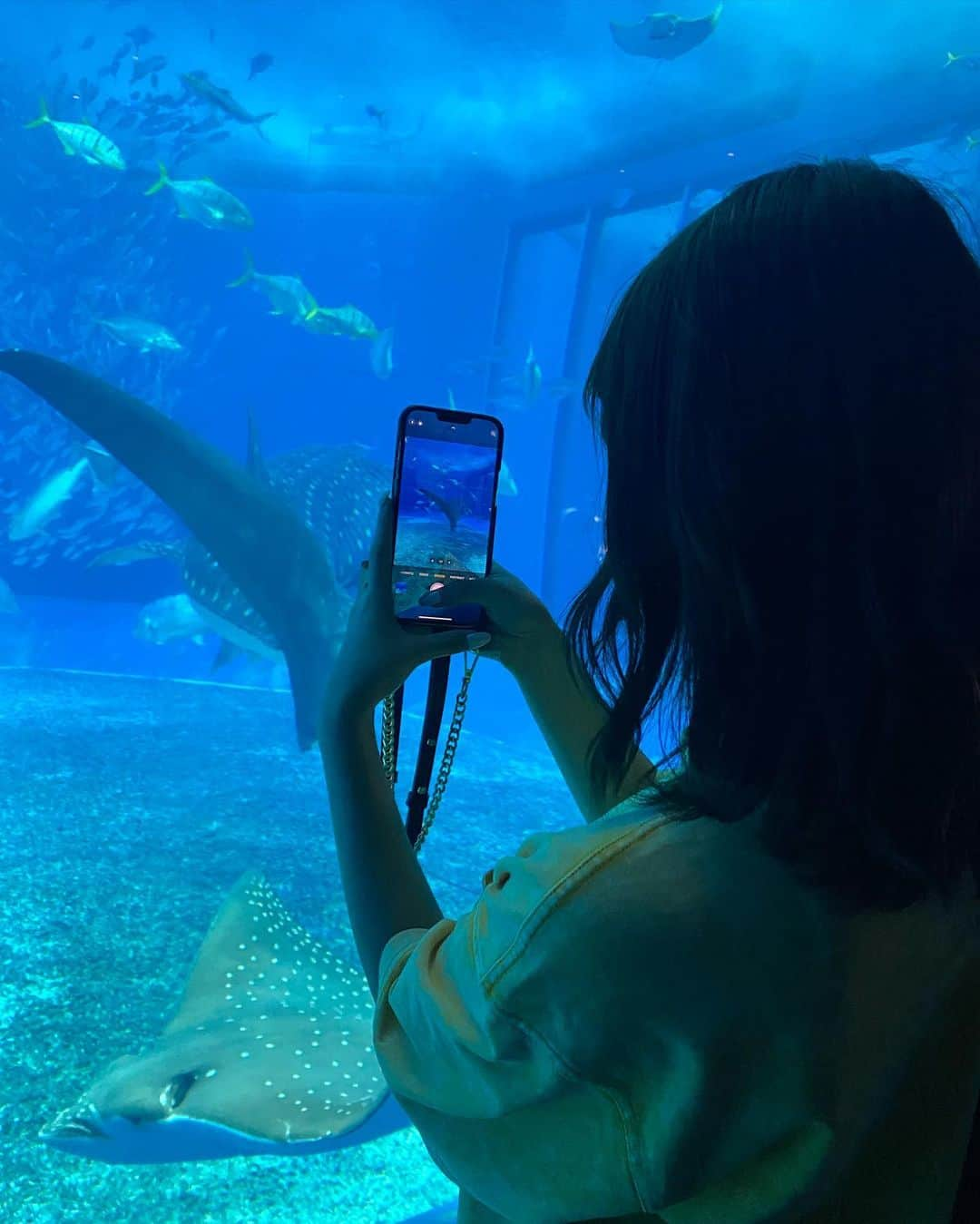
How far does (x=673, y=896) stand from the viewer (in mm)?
506

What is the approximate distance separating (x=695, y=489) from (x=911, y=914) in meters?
0.31

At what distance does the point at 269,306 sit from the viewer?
1956 centimetres

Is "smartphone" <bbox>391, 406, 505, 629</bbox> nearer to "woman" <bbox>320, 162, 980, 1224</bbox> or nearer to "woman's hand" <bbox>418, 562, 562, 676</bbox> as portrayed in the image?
"woman's hand" <bbox>418, 562, 562, 676</bbox>

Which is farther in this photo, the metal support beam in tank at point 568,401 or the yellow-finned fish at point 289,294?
the metal support beam in tank at point 568,401

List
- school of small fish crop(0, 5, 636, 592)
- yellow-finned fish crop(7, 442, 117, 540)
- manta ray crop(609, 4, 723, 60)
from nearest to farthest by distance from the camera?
manta ray crop(609, 4, 723, 60), yellow-finned fish crop(7, 442, 117, 540), school of small fish crop(0, 5, 636, 592)

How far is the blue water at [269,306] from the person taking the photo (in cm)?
312

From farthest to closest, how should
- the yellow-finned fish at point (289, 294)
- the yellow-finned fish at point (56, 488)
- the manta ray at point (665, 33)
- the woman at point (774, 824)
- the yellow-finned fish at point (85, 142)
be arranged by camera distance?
the yellow-finned fish at point (56, 488) → the yellow-finned fish at point (289, 294) → the manta ray at point (665, 33) → the yellow-finned fish at point (85, 142) → the woman at point (774, 824)

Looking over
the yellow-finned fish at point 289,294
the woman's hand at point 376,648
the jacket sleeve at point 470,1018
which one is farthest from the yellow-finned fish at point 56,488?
the jacket sleeve at point 470,1018

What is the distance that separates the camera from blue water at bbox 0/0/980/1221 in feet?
10.2

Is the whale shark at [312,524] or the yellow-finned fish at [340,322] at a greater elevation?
the yellow-finned fish at [340,322]

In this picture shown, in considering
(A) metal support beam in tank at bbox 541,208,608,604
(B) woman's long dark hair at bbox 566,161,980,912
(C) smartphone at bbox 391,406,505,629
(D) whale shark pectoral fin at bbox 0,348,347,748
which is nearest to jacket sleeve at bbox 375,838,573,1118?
(B) woman's long dark hair at bbox 566,161,980,912

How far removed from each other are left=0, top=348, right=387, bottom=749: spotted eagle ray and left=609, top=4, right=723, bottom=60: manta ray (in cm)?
520

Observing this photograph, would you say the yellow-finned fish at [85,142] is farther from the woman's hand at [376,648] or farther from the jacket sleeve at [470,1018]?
the jacket sleeve at [470,1018]

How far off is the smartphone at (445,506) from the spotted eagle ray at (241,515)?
283 centimetres
